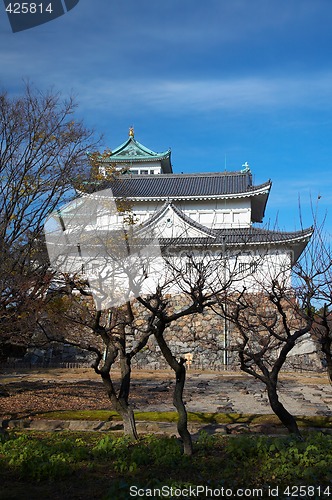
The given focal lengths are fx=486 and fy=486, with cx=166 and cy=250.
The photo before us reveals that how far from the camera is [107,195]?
15.5 m

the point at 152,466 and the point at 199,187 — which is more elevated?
the point at 199,187

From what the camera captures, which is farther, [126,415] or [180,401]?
[126,415]

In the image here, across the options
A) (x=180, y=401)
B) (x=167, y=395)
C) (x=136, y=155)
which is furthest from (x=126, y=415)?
(x=136, y=155)

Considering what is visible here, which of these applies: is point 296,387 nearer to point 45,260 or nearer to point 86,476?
point 45,260

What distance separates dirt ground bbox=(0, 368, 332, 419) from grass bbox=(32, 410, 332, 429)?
86 centimetres

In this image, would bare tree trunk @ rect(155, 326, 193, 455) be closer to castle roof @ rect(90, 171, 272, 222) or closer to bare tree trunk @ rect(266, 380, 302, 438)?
bare tree trunk @ rect(266, 380, 302, 438)

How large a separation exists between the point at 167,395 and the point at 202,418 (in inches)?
178

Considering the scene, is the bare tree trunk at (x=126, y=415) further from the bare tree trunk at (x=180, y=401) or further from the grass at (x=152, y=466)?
the bare tree trunk at (x=180, y=401)

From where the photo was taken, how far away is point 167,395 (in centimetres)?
1475

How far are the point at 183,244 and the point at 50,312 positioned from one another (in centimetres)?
1280

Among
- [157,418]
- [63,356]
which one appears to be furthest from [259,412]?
[63,356]

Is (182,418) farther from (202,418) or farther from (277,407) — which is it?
(202,418)

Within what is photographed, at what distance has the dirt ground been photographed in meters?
12.1

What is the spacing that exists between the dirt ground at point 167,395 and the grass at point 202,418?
0.86 metres
